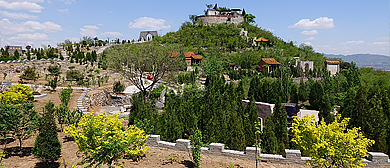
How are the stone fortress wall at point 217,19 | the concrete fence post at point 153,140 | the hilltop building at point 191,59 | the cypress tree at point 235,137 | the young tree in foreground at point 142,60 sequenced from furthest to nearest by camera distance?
1. the stone fortress wall at point 217,19
2. the hilltop building at point 191,59
3. the young tree in foreground at point 142,60
4. the cypress tree at point 235,137
5. the concrete fence post at point 153,140

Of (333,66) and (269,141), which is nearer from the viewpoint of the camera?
(269,141)

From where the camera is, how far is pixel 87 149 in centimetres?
552

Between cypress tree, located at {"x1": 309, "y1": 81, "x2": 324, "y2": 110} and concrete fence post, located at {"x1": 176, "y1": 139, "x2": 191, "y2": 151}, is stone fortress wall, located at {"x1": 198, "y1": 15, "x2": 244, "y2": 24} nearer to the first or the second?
cypress tree, located at {"x1": 309, "y1": 81, "x2": 324, "y2": 110}

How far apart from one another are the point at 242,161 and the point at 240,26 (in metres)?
73.3

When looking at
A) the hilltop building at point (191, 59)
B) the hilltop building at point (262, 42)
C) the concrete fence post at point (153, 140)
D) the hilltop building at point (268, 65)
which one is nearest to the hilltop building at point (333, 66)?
the hilltop building at point (268, 65)

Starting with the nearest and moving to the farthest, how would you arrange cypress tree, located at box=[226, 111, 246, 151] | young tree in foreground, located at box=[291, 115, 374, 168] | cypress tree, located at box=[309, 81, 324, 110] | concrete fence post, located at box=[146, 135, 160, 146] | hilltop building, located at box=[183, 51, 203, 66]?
young tree in foreground, located at box=[291, 115, 374, 168] < concrete fence post, located at box=[146, 135, 160, 146] < cypress tree, located at box=[226, 111, 246, 151] < cypress tree, located at box=[309, 81, 324, 110] < hilltop building, located at box=[183, 51, 203, 66]

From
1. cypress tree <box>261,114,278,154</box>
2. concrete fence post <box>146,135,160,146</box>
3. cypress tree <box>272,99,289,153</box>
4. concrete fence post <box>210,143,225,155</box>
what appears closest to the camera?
concrete fence post <box>210,143,225,155</box>

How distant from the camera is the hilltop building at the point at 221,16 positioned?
7812 centimetres

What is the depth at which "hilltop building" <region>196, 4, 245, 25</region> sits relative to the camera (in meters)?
78.1

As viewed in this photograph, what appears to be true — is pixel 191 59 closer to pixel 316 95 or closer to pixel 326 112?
pixel 316 95

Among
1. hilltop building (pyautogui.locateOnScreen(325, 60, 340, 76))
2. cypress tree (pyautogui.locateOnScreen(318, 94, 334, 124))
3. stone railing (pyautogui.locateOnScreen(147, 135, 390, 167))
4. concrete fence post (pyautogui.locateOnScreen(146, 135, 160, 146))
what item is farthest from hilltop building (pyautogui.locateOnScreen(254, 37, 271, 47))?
concrete fence post (pyautogui.locateOnScreen(146, 135, 160, 146))

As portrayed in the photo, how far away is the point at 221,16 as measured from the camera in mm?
78188

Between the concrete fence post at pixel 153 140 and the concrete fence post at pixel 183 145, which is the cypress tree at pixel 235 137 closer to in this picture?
the concrete fence post at pixel 183 145

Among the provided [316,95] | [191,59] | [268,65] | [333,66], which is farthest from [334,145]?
[333,66]
